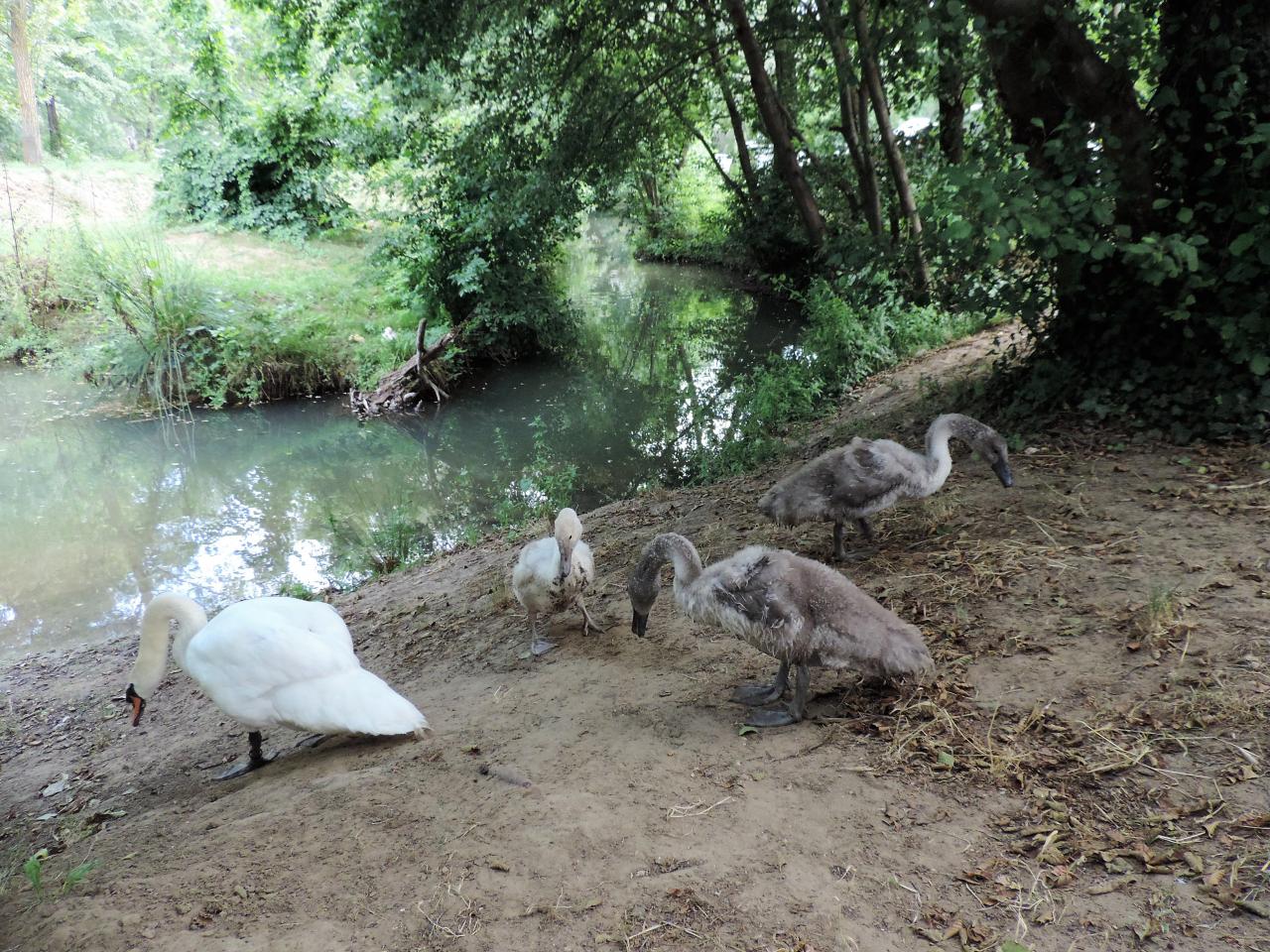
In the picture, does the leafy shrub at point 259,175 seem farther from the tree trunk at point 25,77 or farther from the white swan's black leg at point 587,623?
the white swan's black leg at point 587,623

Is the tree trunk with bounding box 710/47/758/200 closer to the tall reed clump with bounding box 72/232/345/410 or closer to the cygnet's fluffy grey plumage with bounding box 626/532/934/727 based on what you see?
the tall reed clump with bounding box 72/232/345/410

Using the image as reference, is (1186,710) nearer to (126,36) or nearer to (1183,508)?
(1183,508)

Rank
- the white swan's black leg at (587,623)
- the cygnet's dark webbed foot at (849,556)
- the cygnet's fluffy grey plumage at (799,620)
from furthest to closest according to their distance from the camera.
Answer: the white swan's black leg at (587,623) → the cygnet's dark webbed foot at (849,556) → the cygnet's fluffy grey plumage at (799,620)

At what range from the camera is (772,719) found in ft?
13.6

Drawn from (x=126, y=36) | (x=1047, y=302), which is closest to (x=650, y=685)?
(x=1047, y=302)

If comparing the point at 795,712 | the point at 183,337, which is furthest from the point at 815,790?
the point at 183,337

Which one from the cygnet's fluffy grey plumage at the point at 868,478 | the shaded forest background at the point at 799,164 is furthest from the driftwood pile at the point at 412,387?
the cygnet's fluffy grey plumage at the point at 868,478

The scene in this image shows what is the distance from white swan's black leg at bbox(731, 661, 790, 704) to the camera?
4.35 metres

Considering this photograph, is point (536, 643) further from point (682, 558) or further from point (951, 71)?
point (951, 71)

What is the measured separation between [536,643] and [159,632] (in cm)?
256

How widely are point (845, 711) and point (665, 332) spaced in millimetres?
18160

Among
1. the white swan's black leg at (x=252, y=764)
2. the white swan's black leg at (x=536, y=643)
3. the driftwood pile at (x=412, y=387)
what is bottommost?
the white swan's black leg at (x=252, y=764)

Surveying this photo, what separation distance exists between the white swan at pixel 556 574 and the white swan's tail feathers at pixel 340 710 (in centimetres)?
147

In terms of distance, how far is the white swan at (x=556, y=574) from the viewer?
5.75 m
